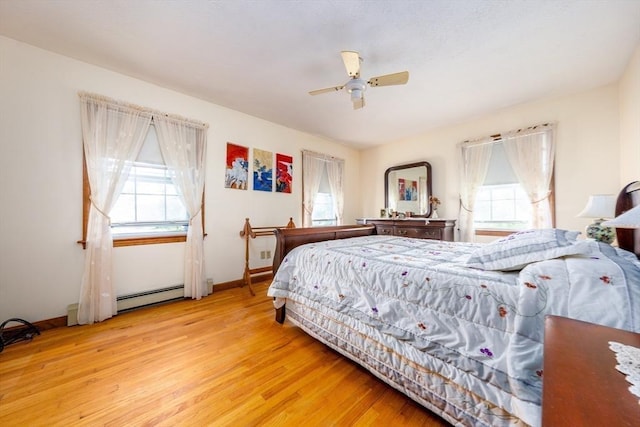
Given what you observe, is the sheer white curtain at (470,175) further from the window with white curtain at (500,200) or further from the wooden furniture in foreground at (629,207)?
the wooden furniture in foreground at (629,207)

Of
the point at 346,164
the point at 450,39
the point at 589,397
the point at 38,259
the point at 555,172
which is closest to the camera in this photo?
the point at 589,397

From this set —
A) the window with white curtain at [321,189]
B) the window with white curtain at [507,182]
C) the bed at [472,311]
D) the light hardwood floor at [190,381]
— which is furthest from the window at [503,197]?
the light hardwood floor at [190,381]

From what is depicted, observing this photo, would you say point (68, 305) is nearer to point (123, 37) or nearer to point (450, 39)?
point (123, 37)

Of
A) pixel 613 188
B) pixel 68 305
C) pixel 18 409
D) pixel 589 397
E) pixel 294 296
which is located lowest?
pixel 18 409

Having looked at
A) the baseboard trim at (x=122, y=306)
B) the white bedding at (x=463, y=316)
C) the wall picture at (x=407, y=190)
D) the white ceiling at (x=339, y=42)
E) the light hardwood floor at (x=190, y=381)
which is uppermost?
the white ceiling at (x=339, y=42)

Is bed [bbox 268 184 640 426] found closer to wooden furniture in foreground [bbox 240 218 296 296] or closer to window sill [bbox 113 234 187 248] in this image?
wooden furniture in foreground [bbox 240 218 296 296]

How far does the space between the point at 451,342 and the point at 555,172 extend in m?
3.31

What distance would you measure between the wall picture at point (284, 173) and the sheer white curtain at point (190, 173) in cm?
120

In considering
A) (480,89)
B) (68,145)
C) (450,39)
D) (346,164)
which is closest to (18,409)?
(68,145)

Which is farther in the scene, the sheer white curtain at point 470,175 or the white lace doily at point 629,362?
the sheer white curtain at point 470,175

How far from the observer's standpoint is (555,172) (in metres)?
3.09

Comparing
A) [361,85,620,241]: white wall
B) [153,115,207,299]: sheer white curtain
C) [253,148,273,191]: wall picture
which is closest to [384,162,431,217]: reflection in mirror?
[361,85,620,241]: white wall

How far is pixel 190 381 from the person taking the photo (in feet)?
5.05

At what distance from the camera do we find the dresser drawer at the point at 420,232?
12.5 ft
